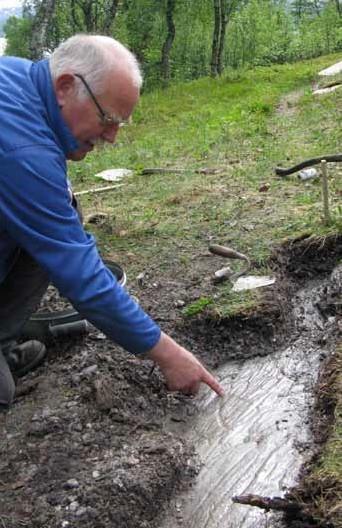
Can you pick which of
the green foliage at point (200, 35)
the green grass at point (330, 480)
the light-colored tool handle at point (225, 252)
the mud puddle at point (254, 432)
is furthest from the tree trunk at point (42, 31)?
the green foliage at point (200, 35)

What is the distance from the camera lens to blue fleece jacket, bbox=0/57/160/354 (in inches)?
83.1

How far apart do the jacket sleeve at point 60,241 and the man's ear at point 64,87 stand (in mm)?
203

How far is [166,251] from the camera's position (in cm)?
493

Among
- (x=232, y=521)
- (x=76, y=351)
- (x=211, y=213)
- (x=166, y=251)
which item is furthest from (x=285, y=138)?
(x=232, y=521)

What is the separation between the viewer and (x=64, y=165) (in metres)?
2.27

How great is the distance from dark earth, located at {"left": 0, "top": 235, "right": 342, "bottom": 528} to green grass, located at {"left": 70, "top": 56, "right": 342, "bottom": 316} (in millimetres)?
238

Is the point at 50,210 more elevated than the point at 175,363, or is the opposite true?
the point at 50,210

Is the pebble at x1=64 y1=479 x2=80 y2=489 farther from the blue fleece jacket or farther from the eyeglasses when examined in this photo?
the eyeglasses

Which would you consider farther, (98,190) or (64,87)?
(98,190)

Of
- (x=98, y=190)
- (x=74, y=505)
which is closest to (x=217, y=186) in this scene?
(x=98, y=190)

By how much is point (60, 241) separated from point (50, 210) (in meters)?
0.12

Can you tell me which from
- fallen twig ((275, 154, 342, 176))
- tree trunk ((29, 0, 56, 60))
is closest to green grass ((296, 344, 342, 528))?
fallen twig ((275, 154, 342, 176))

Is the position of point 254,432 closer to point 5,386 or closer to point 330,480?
point 330,480

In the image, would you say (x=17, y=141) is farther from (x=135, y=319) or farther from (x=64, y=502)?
(x=64, y=502)
